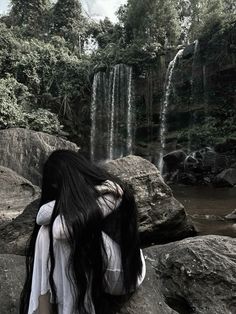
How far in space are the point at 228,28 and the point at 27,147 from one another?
13.8 m

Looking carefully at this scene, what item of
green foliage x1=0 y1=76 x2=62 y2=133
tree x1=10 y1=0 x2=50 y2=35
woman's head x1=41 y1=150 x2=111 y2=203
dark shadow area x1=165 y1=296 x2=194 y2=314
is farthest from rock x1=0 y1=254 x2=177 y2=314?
tree x1=10 y1=0 x2=50 y2=35

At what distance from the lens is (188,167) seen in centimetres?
1762

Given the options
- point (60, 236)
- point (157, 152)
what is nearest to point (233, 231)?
point (60, 236)

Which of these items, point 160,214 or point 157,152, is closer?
point 160,214

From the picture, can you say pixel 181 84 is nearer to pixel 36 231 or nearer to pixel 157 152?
pixel 157 152

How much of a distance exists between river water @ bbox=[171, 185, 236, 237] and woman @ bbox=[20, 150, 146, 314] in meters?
5.47

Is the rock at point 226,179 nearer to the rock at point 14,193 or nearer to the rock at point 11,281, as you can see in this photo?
the rock at point 14,193

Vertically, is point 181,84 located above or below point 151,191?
above

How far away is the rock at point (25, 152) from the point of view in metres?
10.9

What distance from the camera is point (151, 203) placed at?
6090 mm

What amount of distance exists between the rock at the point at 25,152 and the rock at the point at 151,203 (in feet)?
16.0

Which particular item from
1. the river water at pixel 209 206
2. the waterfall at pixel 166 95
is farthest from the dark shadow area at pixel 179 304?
the waterfall at pixel 166 95

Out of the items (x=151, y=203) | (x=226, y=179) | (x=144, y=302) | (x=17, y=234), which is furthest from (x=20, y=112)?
(x=144, y=302)

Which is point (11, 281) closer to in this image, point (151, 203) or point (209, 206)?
point (151, 203)
